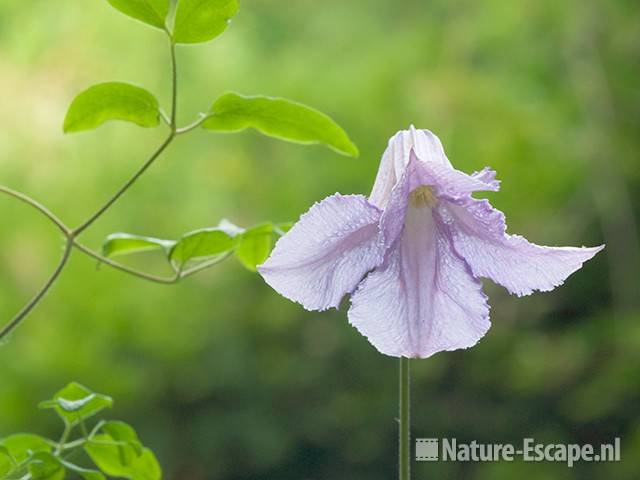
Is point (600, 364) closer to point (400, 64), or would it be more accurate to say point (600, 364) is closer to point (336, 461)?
point (336, 461)

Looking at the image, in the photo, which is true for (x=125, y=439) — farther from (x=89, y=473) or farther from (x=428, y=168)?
(x=428, y=168)

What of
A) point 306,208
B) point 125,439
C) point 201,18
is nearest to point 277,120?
point 201,18

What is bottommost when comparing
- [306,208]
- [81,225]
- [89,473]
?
[89,473]

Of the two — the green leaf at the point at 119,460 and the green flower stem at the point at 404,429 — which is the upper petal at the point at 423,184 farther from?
the green leaf at the point at 119,460

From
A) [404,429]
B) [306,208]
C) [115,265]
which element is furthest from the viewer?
[306,208]

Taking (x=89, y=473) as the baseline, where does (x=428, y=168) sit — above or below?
above

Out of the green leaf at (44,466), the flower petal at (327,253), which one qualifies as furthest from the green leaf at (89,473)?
the flower petal at (327,253)

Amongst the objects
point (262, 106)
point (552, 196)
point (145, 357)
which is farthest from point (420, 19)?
point (262, 106)

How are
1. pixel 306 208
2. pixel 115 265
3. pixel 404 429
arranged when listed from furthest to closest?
1. pixel 306 208
2. pixel 115 265
3. pixel 404 429

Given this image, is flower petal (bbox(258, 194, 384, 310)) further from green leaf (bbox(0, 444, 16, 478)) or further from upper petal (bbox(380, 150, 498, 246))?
green leaf (bbox(0, 444, 16, 478))
